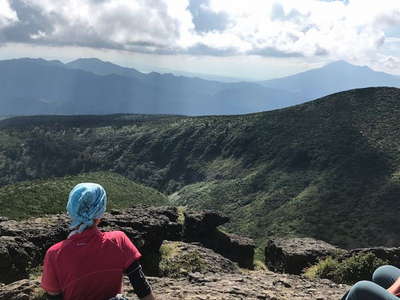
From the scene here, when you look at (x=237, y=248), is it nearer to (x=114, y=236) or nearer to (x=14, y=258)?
(x=14, y=258)

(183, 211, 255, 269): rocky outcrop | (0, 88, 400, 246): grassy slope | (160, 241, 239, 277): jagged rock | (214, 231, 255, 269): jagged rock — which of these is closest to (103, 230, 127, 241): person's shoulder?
(160, 241, 239, 277): jagged rock

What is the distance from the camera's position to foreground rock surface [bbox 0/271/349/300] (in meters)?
12.2

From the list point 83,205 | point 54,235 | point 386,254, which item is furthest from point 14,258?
point 386,254

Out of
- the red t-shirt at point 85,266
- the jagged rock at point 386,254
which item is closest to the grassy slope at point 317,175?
the jagged rock at point 386,254

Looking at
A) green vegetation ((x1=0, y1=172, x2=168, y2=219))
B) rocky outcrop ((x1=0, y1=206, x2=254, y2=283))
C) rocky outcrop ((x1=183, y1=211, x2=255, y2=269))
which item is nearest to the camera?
rocky outcrop ((x1=0, y1=206, x2=254, y2=283))

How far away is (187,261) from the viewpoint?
65.3ft

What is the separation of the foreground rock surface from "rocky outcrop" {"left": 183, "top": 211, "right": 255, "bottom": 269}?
17.6 metres

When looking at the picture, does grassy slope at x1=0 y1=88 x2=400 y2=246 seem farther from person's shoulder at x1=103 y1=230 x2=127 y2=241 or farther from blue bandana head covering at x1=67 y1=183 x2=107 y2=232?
blue bandana head covering at x1=67 y1=183 x2=107 y2=232

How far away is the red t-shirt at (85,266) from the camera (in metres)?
5.77

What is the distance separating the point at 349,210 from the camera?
110 m

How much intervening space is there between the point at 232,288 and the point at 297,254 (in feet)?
38.9

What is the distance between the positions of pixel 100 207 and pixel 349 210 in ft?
363

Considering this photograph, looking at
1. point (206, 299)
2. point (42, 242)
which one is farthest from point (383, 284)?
point (42, 242)

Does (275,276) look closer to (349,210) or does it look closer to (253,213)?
(349,210)
